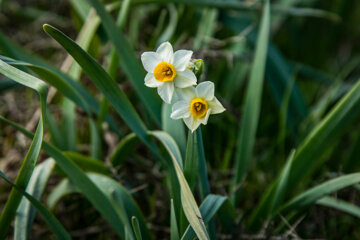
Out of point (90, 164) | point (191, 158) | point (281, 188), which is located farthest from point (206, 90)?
point (90, 164)

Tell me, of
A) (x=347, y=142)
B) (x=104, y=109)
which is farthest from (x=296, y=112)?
(x=104, y=109)

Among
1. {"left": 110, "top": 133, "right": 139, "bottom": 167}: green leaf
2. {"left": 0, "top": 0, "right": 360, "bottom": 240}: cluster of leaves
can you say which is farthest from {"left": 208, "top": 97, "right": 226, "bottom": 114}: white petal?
{"left": 110, "top": 133, "right": 139, "bottom": 167}: green leaf

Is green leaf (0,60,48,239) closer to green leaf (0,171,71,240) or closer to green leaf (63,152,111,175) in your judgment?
A: green leaf (0,171,71,240)

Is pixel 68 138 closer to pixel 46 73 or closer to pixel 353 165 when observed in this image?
pixel 46 73

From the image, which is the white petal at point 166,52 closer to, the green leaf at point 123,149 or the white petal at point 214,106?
the white petal at point 214,106

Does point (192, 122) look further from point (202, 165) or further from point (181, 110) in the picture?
point (202, 165)

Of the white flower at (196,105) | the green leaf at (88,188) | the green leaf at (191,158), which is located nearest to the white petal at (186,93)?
the white flower at (196,105)
